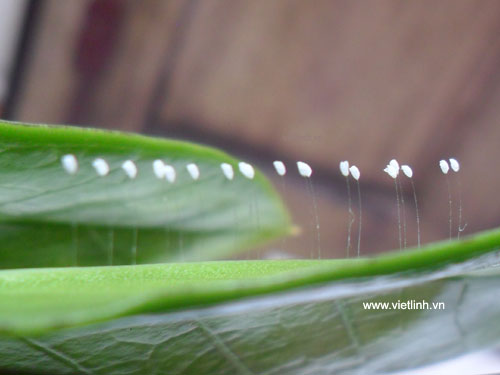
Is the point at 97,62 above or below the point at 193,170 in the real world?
above

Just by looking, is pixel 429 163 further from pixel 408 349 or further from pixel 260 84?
pixel 408 349

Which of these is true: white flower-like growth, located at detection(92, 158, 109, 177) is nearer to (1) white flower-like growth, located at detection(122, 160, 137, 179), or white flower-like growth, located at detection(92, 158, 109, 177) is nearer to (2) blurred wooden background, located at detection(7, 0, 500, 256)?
(1) white flower-like growth, located at detection(122, 160, 137, 179)

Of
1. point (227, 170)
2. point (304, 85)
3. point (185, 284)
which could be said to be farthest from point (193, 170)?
point (304, 85)

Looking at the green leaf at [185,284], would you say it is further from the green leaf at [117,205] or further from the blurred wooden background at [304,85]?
the blurred wooden background at [304,85]

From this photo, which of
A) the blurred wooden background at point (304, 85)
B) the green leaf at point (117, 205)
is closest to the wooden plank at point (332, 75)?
the blurred wooden background at point (304, 85)

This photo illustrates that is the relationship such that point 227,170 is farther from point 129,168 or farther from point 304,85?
point 304,85

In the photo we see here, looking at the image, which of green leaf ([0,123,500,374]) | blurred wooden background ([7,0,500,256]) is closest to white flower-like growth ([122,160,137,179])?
green leaf ([0,123,500,374])
